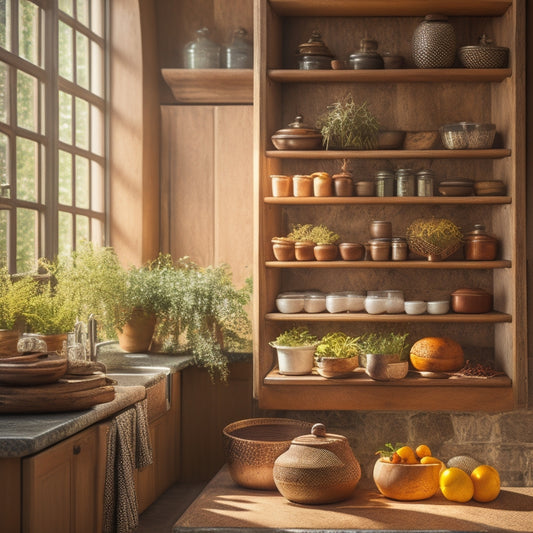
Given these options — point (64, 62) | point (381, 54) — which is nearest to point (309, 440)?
point (381, 54)

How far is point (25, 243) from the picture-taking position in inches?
164

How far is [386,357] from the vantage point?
4.29 meters

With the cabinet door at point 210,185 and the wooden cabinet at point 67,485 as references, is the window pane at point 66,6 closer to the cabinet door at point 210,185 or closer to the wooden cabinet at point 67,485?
the cabinet door at point 210,185

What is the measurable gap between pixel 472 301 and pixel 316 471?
1401 mm

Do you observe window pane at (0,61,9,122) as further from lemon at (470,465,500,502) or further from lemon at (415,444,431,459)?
lemon at (470,465,500,502)

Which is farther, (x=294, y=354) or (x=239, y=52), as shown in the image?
(x=239, y=52)

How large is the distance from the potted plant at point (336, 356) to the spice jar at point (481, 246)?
76 centimetres

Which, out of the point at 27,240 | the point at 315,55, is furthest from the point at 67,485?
the point at 315,55

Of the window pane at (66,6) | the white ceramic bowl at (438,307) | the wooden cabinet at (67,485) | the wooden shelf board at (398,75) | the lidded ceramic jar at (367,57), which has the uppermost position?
the window pane at (66,6)

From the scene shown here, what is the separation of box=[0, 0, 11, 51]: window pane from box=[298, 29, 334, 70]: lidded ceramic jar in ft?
4.89

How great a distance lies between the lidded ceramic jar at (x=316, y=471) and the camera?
3.51 meters

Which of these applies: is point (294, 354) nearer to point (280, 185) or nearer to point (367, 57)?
point (280, 185)

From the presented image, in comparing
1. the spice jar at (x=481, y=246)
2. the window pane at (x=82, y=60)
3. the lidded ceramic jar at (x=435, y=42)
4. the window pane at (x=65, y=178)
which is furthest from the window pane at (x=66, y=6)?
the spice jar at (x=481, y=246)

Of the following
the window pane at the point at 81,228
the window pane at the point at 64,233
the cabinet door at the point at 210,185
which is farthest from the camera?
the cabinet door at the point at 210,185
